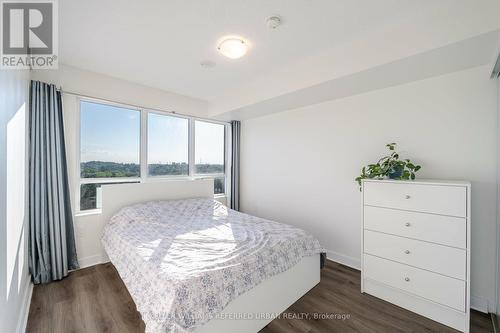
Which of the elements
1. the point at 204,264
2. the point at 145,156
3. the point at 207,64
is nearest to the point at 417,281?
the point at 204,264

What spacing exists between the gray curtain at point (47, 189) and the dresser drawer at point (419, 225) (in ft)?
11.0

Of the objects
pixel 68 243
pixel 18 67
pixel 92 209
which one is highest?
pixel 18 67

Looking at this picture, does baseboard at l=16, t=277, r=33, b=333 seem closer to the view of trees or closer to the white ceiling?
the view of trees

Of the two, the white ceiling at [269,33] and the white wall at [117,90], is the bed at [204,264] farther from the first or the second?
the white ceiling at [269,33]

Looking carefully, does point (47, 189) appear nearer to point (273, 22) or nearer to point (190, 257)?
point (190, 257)

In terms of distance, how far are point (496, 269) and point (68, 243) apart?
14.1 feet

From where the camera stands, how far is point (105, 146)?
300cm

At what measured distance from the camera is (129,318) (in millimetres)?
1797

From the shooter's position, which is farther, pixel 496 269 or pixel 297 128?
pixel 297 128

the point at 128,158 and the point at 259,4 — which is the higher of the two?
the point at 259,4

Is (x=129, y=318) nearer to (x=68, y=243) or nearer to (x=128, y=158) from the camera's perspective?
(x=68, y=243)

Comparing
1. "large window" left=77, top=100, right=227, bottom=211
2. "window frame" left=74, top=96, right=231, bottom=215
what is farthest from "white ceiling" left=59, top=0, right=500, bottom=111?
"large window" left=77, top=100, right=227, bottom=211

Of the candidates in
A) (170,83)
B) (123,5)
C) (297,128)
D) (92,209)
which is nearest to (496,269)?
(297,128)

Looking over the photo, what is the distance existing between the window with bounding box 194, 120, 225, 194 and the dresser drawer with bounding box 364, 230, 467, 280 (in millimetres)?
2875
